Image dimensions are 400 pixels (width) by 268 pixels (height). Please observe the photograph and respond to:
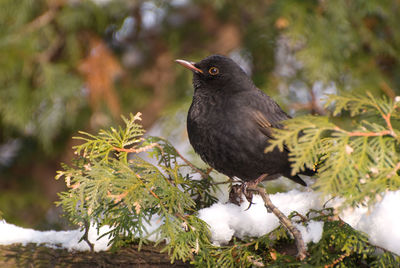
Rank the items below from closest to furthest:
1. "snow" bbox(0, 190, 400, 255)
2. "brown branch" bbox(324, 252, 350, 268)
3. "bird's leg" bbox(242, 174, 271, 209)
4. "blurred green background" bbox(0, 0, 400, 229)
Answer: "brown branch" bbox(324, 252, 350, 268) → "snow" bbox(0, 190, 400, 255) → "bird's leg" bbox(242, 174, 271, 209) → "blurred green background" bbox(0, 0, 400, 229)

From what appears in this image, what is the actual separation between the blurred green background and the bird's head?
834mm

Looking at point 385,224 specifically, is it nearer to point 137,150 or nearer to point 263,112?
point 263,112

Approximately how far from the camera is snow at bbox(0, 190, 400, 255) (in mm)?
1699

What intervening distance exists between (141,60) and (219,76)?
217 centimetres

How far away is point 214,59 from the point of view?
2.65 meters

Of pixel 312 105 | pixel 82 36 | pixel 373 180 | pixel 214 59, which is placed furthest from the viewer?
pixel 82 36

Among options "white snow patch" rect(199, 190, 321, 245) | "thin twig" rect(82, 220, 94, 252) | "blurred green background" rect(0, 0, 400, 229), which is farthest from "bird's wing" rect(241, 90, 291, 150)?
"thin twig" rect(82, 220, 94, 252)

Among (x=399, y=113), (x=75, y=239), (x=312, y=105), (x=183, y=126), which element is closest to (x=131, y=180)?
(x=75, y=239)

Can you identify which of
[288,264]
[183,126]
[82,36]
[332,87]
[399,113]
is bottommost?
[288,264]

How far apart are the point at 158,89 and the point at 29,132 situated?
1465 mm

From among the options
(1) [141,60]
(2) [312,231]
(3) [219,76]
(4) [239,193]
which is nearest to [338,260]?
(2) [312,231]

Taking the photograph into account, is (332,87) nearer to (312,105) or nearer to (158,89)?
(312,105)

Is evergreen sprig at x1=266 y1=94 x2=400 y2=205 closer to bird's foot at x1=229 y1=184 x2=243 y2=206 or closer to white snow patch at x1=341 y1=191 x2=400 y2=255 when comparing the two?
white snow patch at x1=341 y1=191 x2=400 y2=255

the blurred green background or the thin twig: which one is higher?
the blurred green background
